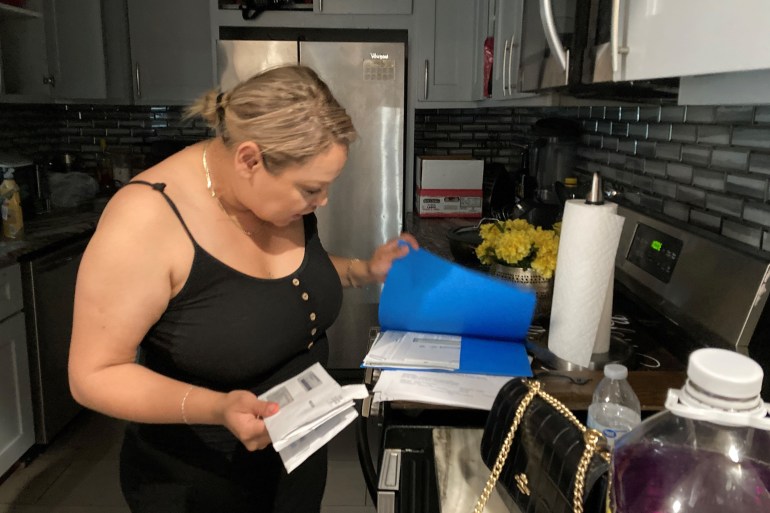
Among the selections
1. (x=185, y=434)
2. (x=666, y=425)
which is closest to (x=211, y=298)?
(x=185, y=434)

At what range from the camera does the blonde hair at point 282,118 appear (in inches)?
42.1

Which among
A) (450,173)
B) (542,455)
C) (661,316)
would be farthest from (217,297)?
(450,173)

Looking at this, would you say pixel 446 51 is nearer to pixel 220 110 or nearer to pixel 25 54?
pixel 25 54

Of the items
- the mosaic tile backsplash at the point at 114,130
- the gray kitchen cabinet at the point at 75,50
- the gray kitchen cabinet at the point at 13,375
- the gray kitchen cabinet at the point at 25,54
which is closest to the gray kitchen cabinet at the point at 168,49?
the gray kitchen cabinet at the point at 75,50

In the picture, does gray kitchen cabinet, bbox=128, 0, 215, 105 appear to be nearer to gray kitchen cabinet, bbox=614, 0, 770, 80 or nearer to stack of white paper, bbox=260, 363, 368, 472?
stack of white paper, bbox=260, 363, 368, 472

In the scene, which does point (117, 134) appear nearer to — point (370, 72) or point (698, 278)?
point (370, 72)

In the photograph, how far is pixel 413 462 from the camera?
0.98m

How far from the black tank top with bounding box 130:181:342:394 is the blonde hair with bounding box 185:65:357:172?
0.18 metres

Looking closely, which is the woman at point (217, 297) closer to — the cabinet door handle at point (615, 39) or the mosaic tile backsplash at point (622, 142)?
the cabinet door handle at point (615, 39)

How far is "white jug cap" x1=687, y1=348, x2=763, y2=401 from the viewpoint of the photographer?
507 mm

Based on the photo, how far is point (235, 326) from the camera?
1.13 meters

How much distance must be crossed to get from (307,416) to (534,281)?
63 centimetres

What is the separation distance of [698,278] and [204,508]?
1.10 m

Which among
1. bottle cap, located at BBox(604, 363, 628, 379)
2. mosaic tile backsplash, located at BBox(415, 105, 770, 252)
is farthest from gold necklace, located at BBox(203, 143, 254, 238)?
mosaic tile backsplash, located at BBox(415, 105, 770, 252)
